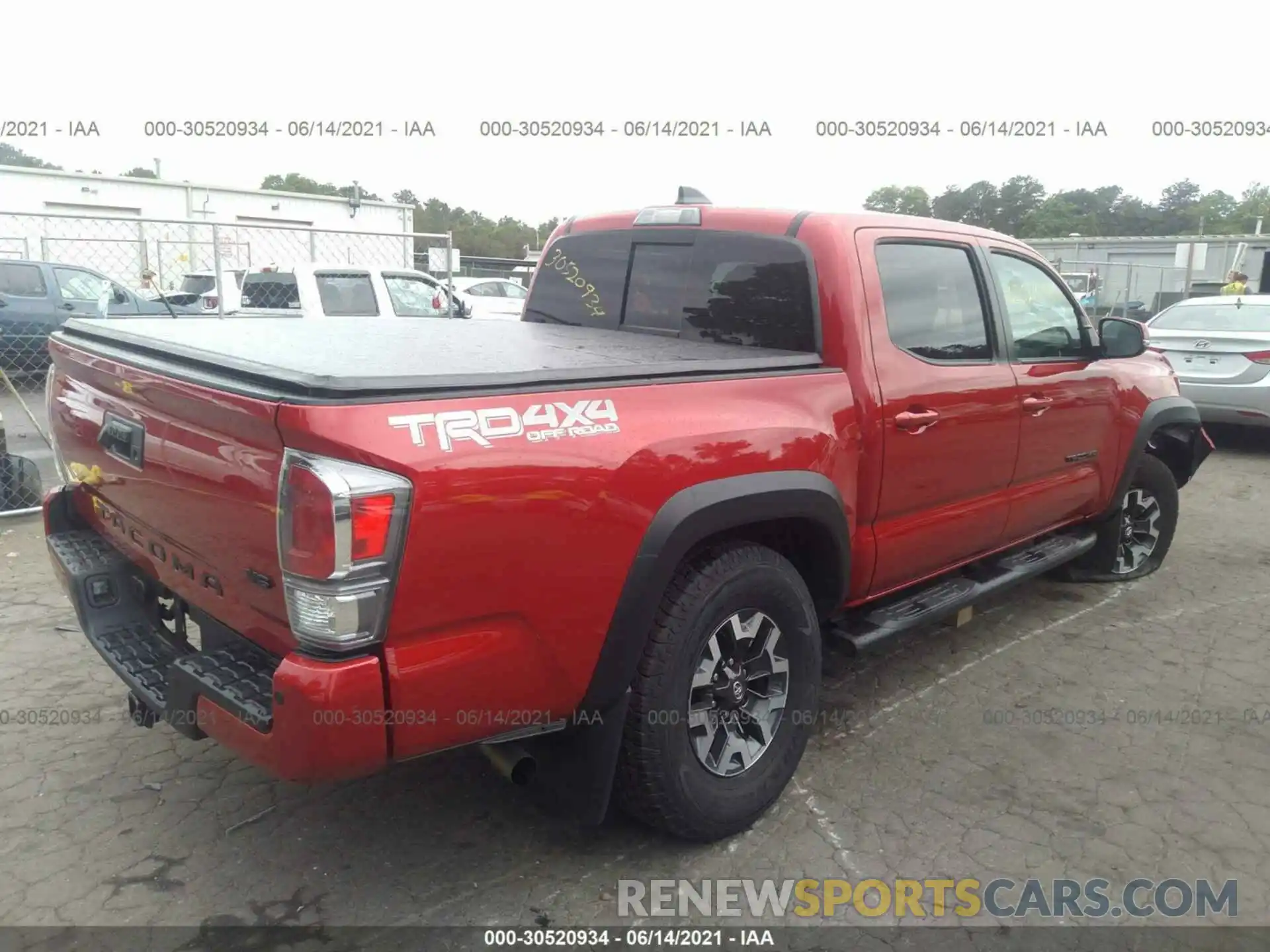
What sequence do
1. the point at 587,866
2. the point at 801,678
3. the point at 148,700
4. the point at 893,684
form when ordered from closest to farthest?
the point at 148,700 < the point at 587,866 < the point at 801,678 < the point at 893,684

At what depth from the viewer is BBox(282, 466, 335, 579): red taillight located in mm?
2016

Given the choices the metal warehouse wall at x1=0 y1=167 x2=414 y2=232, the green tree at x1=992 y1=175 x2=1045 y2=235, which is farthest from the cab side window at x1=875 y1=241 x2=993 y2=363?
the green tree at x1=992 y1=175 x2=1045 y2=235

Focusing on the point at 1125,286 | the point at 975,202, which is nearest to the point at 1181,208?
the point at 975,202

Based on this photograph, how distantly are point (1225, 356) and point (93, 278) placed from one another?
1451 centimetres

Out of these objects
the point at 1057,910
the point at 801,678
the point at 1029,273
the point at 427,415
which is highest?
the point at 1029,273

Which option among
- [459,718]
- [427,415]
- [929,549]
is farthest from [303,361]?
[929,549]

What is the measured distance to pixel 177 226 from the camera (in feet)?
64.4

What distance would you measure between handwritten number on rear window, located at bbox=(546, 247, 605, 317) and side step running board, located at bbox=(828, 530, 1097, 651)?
5.45ft

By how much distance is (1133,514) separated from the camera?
5516mm

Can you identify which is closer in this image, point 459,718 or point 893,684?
point 459,718

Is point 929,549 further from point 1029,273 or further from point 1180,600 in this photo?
point 1180,600

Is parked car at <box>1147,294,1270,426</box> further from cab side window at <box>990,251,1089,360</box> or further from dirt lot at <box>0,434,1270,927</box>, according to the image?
dirt lot at <box>0,434,1270,927</box>

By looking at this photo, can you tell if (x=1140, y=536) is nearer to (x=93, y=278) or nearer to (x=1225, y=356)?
(x=1225, y=356)

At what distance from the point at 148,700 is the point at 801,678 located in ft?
6.47
